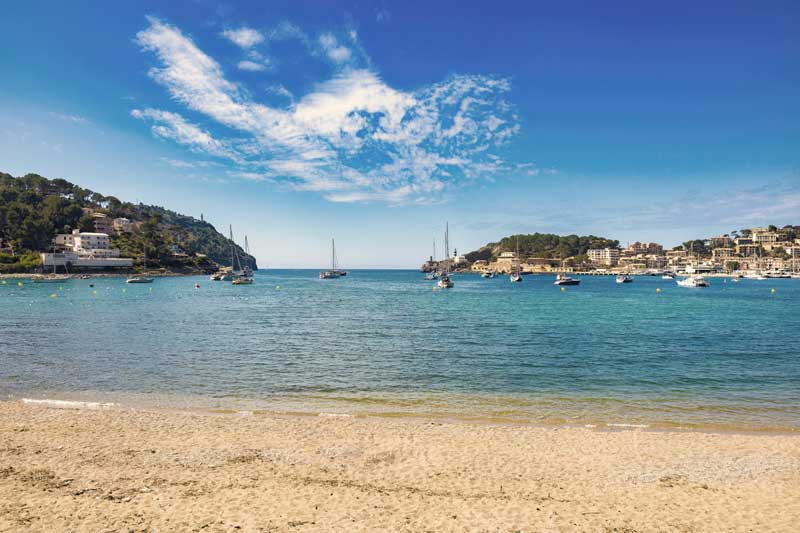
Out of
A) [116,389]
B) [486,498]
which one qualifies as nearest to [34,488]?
[486,498]

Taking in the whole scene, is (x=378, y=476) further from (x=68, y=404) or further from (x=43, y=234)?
(x=43, y=234)

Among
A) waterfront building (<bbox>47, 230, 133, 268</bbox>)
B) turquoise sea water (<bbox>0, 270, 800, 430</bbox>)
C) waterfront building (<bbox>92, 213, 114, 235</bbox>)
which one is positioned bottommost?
turquoise sea water (<bbox>0, 270, 800, 430</bbox>)

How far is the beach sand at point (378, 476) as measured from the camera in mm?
7957

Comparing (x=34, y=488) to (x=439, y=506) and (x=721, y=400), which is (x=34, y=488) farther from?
(x=721, y=400)

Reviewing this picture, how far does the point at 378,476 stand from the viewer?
10070 millimetres

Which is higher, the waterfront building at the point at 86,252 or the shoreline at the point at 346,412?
the waterfront building at the point at 86,252

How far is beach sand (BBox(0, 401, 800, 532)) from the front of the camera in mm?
7957

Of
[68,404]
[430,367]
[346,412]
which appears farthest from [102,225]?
[346,412]

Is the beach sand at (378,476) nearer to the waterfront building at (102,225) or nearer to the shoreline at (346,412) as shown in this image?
the shoreline at (346,412)

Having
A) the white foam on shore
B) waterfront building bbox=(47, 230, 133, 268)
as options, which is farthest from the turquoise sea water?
waterfront building bbox=(47, 230, 133, 268)

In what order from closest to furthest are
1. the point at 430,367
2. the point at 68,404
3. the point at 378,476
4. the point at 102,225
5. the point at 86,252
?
the point at 378,476
the point at 68,404
the point at 430,367
the point at 86,252
the point at 102,225

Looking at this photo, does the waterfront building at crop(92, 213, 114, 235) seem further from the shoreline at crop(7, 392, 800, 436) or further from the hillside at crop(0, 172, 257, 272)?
the shoreline at crop(7, 392, 800, 436)

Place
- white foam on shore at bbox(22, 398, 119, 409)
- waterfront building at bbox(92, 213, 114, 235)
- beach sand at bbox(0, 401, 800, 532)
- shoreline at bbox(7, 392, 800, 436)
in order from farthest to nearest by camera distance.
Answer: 1. waterfront building at bbox(92, 213, 114, 235)
2. white foam on shore at bbox(22, 398, 119, 409)
3. shoreline at bbox(7, 392, 800, 436)
4. beach sand at bbox(0, 401, 800, 532)

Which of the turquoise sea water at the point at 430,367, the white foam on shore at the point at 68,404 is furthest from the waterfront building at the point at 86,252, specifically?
the white foam on shore at the point at 68,404
